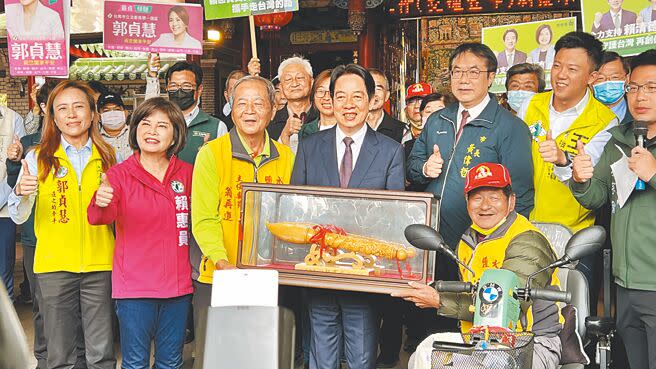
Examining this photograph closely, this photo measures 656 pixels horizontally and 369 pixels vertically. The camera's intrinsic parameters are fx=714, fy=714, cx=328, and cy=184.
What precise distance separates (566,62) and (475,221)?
1.61m

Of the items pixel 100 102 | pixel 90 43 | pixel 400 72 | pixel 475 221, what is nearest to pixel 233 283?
pixel 475 221

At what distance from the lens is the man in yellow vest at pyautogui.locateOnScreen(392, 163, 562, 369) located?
122 inches

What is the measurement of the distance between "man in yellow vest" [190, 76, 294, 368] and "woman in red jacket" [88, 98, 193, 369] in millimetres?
168

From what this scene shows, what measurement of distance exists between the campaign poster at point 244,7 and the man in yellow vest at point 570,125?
2.62 meters

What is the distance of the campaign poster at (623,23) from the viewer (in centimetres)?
584

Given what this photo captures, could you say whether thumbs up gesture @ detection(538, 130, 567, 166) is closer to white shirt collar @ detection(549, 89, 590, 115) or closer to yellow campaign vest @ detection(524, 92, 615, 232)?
yellow campaign vest @ detection(524, 92, 615, 232)

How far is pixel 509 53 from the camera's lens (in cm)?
780

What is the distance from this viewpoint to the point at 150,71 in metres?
6.57

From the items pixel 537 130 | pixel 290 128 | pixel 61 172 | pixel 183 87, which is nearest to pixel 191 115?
pixel 183 87

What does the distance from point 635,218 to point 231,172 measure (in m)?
2.26

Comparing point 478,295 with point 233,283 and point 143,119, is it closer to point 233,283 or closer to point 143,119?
point 233,283

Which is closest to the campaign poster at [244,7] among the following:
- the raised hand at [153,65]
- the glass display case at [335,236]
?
the raised hand at [153,65]

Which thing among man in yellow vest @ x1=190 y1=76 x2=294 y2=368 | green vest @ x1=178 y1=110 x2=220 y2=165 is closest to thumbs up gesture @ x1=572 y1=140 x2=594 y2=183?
man in yellow vest @ x1=190 y1=76 x2=294 y2=368

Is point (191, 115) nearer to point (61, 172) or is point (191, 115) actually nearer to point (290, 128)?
point (290, 128)
